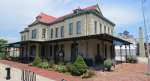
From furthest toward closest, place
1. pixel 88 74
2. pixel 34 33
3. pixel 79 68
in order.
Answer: pixel 34 33
pixel 79 68
pixel 88 74

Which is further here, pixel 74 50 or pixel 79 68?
pixel 74 50

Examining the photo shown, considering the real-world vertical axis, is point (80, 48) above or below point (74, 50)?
above

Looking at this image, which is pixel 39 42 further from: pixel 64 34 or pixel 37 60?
pixel 37 60

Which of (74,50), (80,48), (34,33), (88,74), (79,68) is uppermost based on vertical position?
(34,33)

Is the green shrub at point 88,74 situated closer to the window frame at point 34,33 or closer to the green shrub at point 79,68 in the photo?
the green shrub at point 79,68

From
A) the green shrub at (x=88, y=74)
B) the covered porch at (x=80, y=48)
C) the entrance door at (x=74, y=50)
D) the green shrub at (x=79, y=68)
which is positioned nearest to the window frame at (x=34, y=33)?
the covered porch at (x=80, y=48)

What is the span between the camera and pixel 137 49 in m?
44.0

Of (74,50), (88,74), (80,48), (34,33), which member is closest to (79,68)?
(88,74)

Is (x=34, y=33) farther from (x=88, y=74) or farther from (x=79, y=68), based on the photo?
(x=88, y=74)

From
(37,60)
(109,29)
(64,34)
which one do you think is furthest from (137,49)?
(37,60)

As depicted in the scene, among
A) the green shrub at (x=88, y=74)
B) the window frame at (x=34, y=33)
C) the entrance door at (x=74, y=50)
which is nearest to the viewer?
the green shrub at (x=88, y=74)

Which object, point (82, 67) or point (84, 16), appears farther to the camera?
point (84, 16)

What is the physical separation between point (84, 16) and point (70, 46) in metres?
4.61

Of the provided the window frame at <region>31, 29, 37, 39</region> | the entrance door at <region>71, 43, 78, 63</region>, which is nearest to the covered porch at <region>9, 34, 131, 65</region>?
the entrance door at <region>71, 43, 78, 63</region>
